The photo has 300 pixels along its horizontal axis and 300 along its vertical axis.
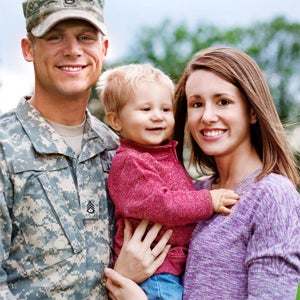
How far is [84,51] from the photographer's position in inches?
133

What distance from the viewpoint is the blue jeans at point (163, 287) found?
10.3 ft

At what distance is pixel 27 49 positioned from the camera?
3.56 meters

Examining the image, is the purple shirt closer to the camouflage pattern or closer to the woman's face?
the woman's face

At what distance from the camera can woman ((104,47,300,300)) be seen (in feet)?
9.49

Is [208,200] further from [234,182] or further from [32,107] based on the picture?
[32,107]

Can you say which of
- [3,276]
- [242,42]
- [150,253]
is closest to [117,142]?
[150,253]

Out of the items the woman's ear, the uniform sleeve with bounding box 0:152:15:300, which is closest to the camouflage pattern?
the uniform sleeve with bounding box 0:152:15:300

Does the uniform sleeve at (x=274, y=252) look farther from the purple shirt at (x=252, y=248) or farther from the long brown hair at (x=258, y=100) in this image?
the long brown hair at (x=258, y=100)

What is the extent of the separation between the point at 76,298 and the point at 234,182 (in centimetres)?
93

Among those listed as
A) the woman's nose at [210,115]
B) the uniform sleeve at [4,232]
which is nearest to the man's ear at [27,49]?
the uniform sleeve at [4,232]

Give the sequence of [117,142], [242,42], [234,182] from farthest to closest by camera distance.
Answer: [242,42] < [117,142] < [234,182]

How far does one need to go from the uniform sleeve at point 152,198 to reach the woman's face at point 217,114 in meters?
0.26

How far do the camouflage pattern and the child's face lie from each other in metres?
0.28

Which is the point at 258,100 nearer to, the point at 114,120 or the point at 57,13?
the point at 114,120
